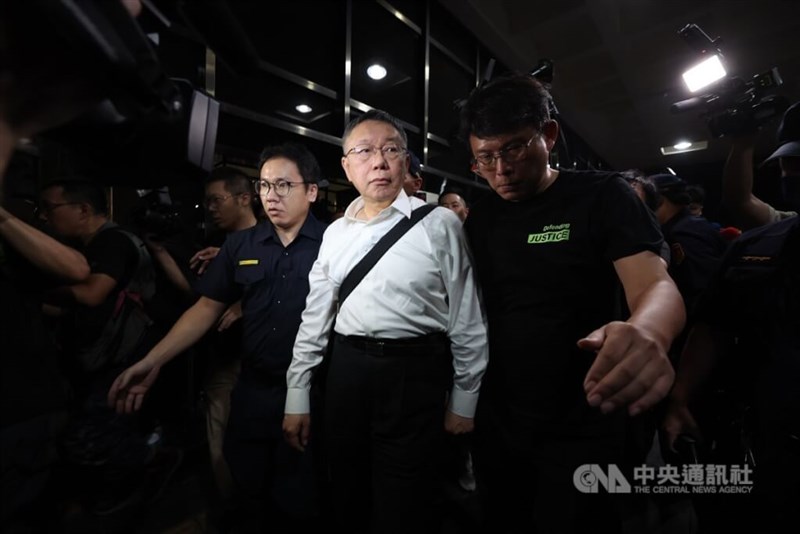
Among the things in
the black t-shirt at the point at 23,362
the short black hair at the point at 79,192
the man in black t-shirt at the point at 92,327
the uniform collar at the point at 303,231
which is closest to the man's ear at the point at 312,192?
the uniform collar at the point at 303,231

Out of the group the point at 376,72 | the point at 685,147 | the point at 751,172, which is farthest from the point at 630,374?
the point at 685,147

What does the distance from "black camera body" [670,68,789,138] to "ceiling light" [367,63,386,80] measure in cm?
271

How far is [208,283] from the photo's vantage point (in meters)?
1.75

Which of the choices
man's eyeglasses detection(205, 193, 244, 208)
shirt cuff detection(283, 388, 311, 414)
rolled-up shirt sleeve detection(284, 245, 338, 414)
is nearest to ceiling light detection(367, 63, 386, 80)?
man's eyeglasses detection(205, 193, 244, 208)

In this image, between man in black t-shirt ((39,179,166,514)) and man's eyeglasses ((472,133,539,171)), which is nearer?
man's eyeglasses ((472,133,539,171))

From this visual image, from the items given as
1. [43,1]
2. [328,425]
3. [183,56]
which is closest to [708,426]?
[328,425]

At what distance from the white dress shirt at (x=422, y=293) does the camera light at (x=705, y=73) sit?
2.03 m

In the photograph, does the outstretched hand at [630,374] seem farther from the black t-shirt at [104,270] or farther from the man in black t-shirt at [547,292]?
the black t-shirt at [104,270]

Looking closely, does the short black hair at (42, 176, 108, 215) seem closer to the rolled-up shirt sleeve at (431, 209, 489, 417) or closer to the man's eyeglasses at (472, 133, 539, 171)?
the rolled-up shirt sleeve at (431, 209, 489, 417)

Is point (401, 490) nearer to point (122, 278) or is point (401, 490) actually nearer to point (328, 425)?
point (328, 425)

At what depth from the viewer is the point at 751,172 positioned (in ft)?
6.07

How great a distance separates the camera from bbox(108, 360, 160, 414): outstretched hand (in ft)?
4.31

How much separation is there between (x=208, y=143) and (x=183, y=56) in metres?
2.18

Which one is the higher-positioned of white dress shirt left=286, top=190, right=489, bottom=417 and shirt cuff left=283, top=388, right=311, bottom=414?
white dress shirt left=286, top=190, right=489, bottom=417
